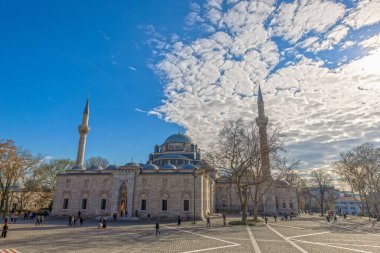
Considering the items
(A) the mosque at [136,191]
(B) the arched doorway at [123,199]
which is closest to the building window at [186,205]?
(A) the mosque at [136,191]

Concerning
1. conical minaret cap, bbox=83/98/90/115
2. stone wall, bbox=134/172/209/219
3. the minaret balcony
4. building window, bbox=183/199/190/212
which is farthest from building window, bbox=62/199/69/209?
building window, bbox=183/199/190/212

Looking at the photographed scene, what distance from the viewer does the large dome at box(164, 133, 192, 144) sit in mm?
53812

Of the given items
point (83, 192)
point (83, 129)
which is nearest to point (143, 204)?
point (83, 192)

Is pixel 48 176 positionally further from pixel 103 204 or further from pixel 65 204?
pixel 103 204

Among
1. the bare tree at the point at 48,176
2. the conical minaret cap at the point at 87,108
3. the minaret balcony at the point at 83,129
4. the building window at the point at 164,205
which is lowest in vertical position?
the building window at the point at 164,205

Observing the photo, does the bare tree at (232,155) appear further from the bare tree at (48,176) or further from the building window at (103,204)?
the bare tree at (48,176)

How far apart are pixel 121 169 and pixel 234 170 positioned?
1763cm

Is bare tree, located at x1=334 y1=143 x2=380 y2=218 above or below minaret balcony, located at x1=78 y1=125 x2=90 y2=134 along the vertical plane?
below

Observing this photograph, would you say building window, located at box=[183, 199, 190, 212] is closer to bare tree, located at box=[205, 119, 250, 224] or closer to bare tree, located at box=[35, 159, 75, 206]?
bare tree, located at box=[205, 119, 250, 224]

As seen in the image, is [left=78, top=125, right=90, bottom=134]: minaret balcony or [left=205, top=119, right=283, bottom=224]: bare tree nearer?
[left=205, top=119, right=283, bottom=224]: bare tree

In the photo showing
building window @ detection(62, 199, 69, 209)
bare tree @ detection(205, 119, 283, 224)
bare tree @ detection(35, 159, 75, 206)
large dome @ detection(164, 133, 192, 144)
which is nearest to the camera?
bare tree @ detection(205, 119, 283, 224)

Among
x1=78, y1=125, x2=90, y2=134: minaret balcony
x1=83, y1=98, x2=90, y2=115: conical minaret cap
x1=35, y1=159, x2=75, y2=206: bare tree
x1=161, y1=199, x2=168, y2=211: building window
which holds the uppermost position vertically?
x1=83, y1=98, x2=90, y2=115: conical minaret cap

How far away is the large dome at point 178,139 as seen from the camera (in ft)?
177

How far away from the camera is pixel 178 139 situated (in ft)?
177
